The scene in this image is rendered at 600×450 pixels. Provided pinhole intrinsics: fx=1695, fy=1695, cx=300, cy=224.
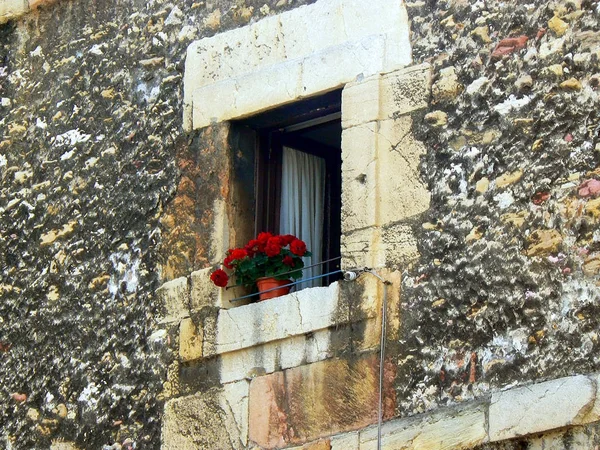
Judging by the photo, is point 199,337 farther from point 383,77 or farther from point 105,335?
point 383,77

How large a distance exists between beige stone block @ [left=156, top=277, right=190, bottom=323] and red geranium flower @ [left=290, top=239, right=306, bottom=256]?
603 millimetres

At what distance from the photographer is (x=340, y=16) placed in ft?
26.0

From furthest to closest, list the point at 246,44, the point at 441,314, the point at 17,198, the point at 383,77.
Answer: the point at 17,198
the point at 246,44
the point at 383,77
the point at 441,314

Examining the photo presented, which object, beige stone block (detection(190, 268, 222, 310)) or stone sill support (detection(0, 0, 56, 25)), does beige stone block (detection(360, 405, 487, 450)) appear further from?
stone sill support (detection(0, 0, 56, 25))

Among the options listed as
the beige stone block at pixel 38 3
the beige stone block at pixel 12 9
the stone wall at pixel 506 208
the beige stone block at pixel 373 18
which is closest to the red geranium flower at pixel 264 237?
the stone wall at pixel 506 208

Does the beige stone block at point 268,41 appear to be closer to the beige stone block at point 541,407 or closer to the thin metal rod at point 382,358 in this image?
the thin metal rod at point 382,358

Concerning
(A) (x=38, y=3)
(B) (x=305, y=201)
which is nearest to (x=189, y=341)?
(B) (x=305, y=201)

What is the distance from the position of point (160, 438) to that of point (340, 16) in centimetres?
214

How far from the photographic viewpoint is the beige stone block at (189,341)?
7875 mm

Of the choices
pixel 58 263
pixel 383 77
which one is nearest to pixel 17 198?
pixel 58 263

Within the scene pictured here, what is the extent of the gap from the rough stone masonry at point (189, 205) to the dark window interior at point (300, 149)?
0.78 ft

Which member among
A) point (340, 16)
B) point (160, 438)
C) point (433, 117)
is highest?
point (340, 16)

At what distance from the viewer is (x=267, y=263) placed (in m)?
7.80

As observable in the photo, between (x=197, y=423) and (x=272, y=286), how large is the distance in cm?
72
